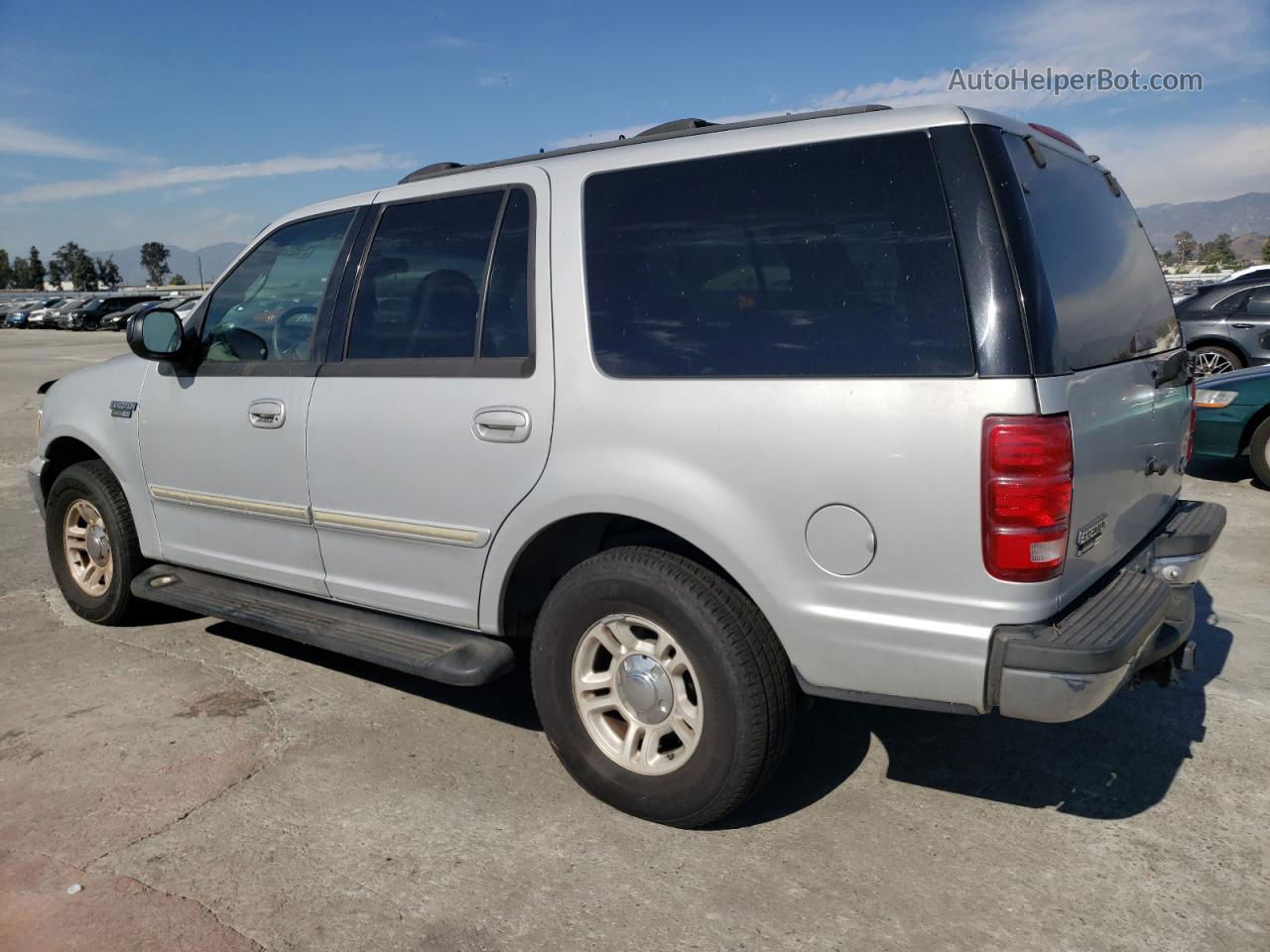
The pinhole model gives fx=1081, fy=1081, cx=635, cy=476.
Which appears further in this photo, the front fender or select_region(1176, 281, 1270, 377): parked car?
select_region(1176, 281, 1270, 377): parked car

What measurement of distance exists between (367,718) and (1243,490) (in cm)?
713

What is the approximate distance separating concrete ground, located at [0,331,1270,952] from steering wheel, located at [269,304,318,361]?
4.61ft

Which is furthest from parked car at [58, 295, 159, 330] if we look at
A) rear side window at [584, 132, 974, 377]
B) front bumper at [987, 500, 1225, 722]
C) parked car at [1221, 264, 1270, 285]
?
front bumper at [987, 500, 1225, 722]

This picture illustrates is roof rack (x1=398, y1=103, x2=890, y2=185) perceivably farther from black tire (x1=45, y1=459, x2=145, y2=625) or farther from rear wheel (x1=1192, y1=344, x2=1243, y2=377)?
rear wheel (x1=1192, y1=344, x2=1243, y2=377)

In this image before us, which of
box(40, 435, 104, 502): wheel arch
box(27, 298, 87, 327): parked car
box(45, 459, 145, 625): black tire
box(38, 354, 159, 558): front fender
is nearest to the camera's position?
box(38, 354, 159, 558): front fender

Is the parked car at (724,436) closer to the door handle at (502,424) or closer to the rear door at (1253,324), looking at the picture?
the door handle at (502,424)

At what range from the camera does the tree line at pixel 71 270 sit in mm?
123975

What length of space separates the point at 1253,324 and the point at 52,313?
4922cm

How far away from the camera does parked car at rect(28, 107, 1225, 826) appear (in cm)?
274

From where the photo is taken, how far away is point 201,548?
15.4ft

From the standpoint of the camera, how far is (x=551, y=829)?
3.33 metres

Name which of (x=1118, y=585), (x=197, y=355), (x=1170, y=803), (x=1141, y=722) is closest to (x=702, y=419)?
(x=1118, y=585)

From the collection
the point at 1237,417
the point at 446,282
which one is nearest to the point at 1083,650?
the point at 446,282

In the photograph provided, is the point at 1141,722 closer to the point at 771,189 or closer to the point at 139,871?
the point at 771,189
